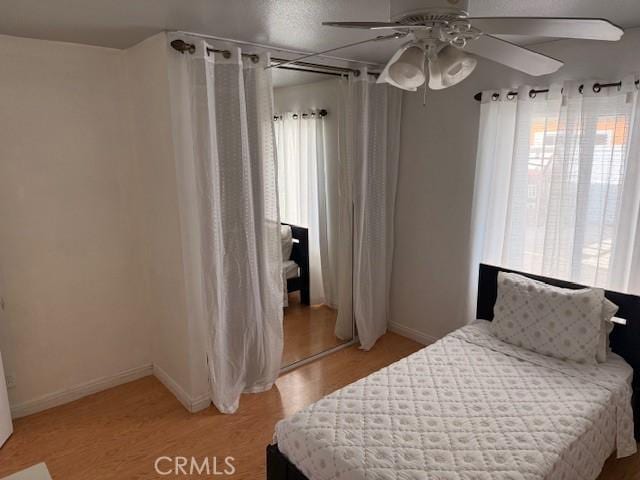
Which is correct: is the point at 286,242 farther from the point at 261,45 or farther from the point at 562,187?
the point at 562,187

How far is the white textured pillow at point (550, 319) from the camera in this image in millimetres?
2360

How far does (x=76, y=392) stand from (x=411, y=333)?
8.54 ft

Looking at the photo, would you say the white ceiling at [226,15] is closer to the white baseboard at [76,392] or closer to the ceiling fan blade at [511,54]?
the ceiling fan blade at [511,54]

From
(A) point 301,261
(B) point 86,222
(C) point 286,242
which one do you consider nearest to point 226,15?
(B) point 86,222

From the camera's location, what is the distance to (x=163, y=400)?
2941 mm

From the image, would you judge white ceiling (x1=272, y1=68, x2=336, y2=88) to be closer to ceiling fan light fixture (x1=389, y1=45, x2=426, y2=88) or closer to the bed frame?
the bed frame

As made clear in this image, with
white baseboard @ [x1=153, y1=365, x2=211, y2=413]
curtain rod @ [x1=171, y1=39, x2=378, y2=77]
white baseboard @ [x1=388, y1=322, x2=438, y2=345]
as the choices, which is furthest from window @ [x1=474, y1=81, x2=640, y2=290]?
white baseboard @ [x1=153, y1=365, x2=211, y2=413]

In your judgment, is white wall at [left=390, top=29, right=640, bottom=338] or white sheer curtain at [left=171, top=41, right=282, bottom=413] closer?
white sheer curtain at [left=171, top=41, right=282, bottom=413]

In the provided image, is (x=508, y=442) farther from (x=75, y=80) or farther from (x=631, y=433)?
(x=75, y=80)

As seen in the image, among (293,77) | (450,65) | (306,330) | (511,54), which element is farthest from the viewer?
(306,330)

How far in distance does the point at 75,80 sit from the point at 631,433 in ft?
12.0

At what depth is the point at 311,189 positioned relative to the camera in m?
4.29

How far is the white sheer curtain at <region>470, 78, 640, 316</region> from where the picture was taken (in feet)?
8.14

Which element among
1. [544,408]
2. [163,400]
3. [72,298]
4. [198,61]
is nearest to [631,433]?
[544,408]
